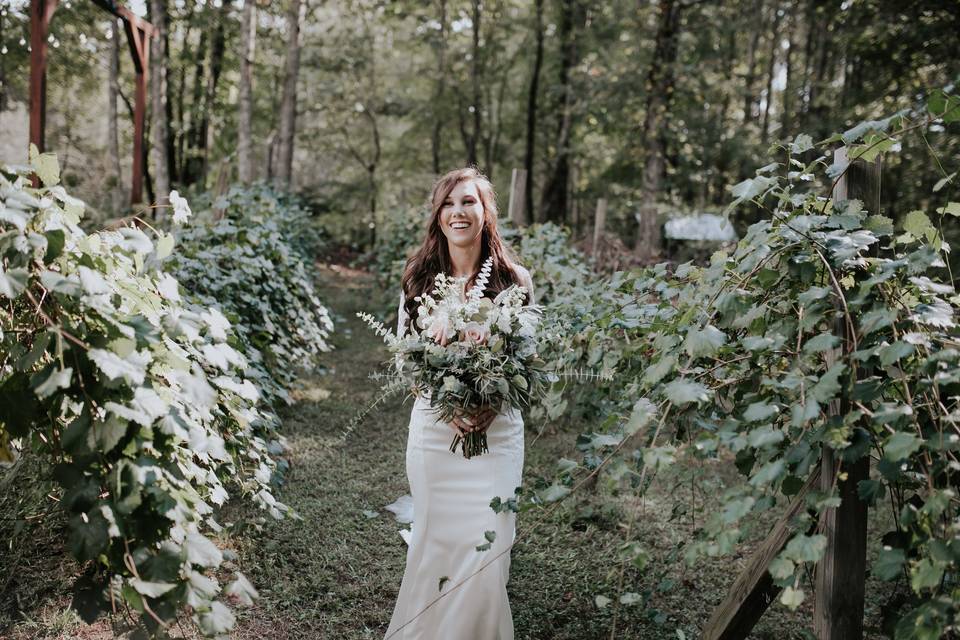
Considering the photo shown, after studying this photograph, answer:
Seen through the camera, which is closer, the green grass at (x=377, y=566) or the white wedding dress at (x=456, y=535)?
the white wedding dress at (x=456, y=535)

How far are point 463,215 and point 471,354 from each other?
0.88 m

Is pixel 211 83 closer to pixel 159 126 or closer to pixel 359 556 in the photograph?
pixel 159 126

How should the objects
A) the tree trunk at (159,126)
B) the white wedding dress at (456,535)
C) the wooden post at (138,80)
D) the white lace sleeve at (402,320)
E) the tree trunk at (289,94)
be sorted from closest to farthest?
the white wedding dress at (456,535) < the white lace sleeve at (402,320) < the wooden post at (138,80) < the tree trunk at (159,126) < the tree trunk at (289,94)

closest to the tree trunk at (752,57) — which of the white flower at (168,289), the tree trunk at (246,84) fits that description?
the tree trunk at (246,84)

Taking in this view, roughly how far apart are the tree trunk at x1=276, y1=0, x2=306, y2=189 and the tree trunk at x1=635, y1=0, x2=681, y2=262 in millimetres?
7036

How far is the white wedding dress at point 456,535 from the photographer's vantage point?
9.27ft

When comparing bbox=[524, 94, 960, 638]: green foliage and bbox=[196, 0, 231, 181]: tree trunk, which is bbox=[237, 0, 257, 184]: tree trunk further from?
bbox=[524, 94, 960, 638]: green foliage

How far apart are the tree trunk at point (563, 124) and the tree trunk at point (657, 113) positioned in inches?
238

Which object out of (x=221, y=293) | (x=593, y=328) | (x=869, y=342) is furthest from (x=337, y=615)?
(x=869, y=342)

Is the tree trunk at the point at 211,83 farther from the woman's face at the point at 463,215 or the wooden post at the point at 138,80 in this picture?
the woman's face at the point at 463,215

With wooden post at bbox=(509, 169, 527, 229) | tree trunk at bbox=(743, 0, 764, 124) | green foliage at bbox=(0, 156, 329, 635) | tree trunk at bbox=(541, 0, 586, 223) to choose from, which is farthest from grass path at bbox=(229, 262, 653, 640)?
tree trunk at bbox=(743, 0, 764, 124)

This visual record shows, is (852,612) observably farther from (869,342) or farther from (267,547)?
(267,547)

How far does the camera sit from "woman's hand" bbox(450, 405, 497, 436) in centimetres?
284

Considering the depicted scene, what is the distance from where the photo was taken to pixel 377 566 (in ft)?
12.9
